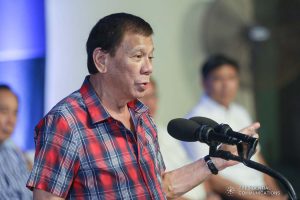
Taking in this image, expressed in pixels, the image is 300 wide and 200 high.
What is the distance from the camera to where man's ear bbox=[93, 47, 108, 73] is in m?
1.93

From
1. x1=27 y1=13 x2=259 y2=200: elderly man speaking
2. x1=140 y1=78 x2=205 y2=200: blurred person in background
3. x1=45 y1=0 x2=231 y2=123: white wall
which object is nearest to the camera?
x1=27 y1=13 x2=259 y2=200: elderly man speaking

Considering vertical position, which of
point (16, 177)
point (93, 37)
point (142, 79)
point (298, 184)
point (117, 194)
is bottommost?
point (298, 184)

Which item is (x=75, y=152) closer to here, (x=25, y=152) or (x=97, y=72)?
(x=97, y=72)

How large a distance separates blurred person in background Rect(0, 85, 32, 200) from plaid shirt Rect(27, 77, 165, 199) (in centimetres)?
121

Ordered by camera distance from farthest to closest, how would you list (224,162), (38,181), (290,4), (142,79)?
(290,4)
(224,162)
(142,79)
(38,181)

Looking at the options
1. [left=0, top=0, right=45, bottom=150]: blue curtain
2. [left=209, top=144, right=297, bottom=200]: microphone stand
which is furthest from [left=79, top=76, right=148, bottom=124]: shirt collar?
[left=0, top=0, right=45, bottom=150]: blue curtain

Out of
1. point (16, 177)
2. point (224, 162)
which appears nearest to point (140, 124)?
point (224, 162)

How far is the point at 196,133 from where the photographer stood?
6.04ft

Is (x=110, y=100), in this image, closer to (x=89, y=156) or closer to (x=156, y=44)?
(x=89, y=156)

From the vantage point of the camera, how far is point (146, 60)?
1.91 meters

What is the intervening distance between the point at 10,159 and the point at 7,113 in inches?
9.5

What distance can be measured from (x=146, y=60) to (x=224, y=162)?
45 cm

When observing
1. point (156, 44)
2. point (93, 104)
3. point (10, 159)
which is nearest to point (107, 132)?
point (93, 104)

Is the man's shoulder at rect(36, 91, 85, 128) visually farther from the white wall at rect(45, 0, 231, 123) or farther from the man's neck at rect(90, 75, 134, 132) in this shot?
the white wall at rect(45, 0, 231, 123)
